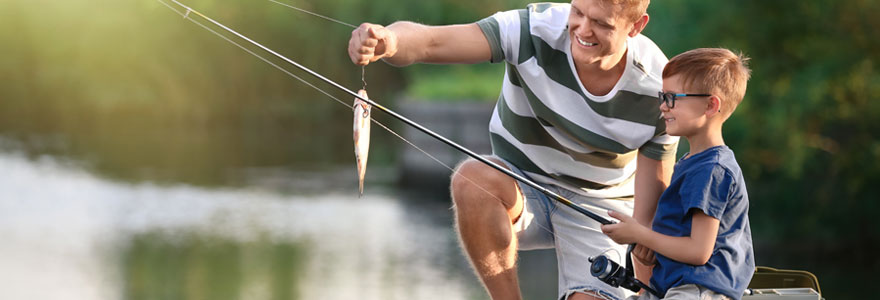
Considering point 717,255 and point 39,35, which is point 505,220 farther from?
point 39,35

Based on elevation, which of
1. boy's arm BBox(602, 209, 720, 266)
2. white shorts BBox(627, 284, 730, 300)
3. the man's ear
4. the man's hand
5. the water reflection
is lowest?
the water reflection

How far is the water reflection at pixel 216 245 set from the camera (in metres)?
6.70

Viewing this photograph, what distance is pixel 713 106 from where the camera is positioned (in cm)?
203

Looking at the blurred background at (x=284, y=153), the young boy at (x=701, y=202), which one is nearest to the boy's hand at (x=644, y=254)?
the young boy at (x=701, y=202)

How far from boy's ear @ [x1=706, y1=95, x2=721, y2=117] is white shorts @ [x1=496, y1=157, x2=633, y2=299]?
1.95ft

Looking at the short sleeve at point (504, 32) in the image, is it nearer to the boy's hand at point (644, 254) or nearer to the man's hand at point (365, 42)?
the man's hand at point (365, 42)

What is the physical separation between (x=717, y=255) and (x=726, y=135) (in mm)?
4597

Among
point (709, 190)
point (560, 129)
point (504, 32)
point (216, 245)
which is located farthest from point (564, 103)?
point (216, 245)

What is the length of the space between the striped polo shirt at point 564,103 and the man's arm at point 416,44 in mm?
38

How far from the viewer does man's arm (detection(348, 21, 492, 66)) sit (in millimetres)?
1987

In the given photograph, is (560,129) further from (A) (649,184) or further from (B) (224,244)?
(B) (224,244)

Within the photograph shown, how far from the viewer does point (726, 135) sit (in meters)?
6.45

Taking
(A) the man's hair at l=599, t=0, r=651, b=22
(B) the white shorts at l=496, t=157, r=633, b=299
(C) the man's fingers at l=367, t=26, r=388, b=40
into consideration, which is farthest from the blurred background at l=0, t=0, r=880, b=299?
(C) the man's fingers at l=367, t=26, r=388, b=40

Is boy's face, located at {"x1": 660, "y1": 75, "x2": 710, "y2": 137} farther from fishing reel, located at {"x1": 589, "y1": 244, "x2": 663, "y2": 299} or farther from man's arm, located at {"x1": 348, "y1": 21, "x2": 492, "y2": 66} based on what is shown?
man's arm, located at {"x1": 348, "y1": 21, "x2": 492, "y2": 66}
